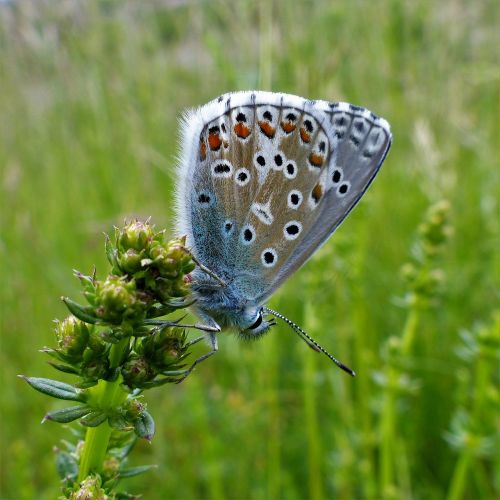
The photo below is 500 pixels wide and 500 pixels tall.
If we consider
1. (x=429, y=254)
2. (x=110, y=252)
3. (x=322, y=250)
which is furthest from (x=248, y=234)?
(x=110, y=252)

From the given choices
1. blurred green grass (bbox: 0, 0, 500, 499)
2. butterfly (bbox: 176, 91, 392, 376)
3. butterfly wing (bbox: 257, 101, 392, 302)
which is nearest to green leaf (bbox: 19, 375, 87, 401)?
butterfly (bbox: 176, 91, 392, 376)

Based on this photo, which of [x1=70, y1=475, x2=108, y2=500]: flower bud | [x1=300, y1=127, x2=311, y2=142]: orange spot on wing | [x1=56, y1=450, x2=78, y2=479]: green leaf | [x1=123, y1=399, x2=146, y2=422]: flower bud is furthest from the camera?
[x1=300, y1=127, x2=311, y2=142]: orange spot on wing

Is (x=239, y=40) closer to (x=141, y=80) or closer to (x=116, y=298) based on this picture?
(x=141, y=80)

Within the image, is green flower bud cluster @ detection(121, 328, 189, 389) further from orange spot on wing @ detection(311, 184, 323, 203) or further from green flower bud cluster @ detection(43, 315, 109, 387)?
orange spot on wing @ detection(311, 184, 323, 203)

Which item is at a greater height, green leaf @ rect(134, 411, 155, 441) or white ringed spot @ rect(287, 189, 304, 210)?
white ringed spot @ rect(287, 189, 304, 210)

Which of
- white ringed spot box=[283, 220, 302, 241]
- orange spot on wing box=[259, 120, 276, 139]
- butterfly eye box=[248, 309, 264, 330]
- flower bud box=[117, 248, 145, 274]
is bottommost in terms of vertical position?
flower bud box=[117, 248, 145, 274]
